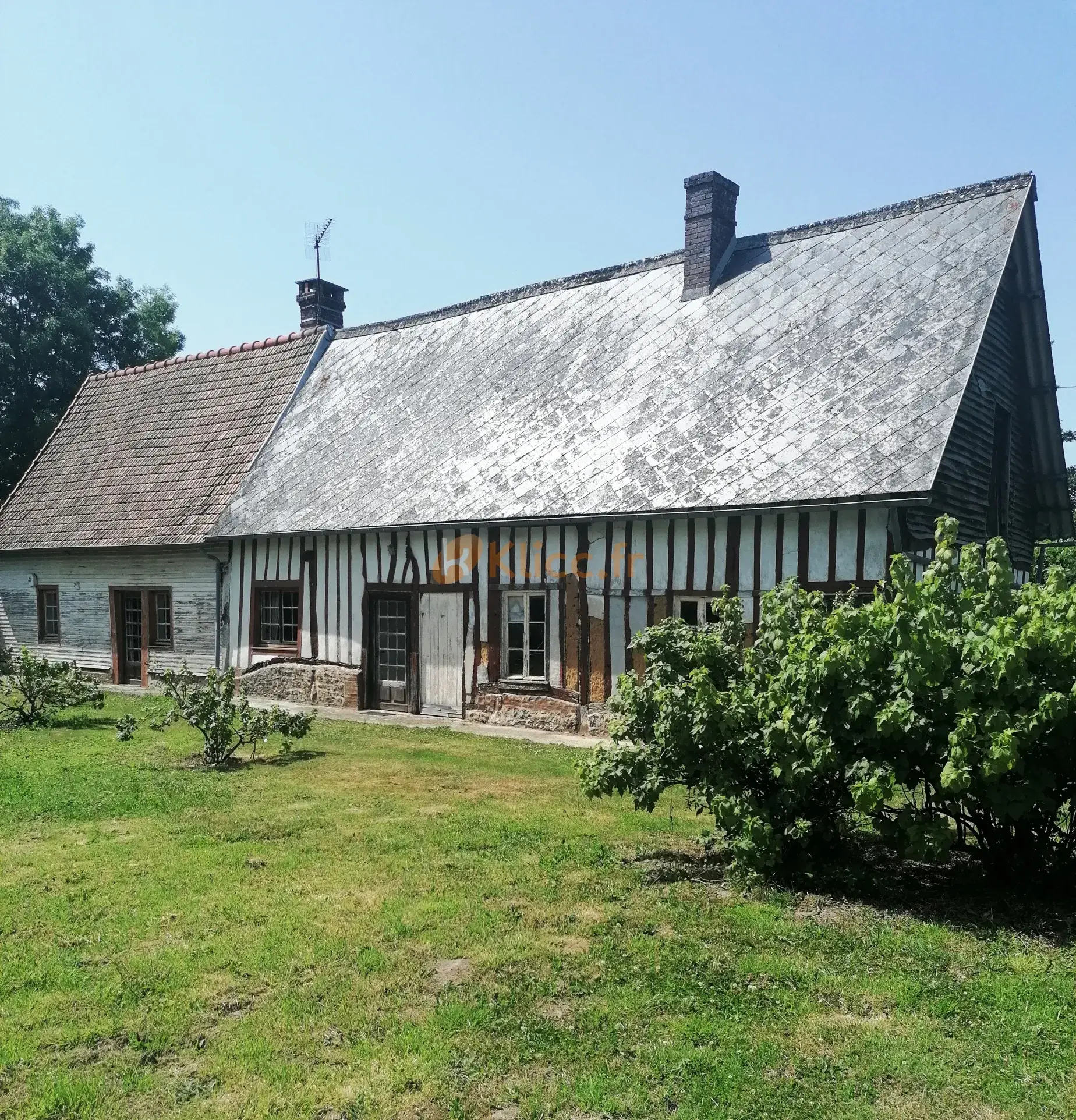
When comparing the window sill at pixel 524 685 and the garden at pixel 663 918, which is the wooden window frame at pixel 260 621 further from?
the garden at pixel 663 918

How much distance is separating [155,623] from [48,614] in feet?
12.4

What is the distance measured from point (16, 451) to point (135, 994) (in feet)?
87.7

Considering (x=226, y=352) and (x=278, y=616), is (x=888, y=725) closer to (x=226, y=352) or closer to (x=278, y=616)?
(x=278, y=616)

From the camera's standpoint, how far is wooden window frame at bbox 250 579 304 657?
624 inches

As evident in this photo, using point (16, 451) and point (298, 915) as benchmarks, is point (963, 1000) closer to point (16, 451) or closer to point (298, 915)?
point (298, 915)

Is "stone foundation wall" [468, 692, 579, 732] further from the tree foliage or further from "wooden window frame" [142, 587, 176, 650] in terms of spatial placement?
the tree foliage

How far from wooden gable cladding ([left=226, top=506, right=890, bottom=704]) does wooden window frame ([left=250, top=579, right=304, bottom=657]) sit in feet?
0.34

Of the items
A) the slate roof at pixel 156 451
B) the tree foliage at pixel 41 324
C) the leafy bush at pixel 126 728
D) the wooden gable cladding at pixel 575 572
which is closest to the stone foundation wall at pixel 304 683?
the wooden gable cladding at pixel 575 572

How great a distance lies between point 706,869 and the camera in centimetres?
639

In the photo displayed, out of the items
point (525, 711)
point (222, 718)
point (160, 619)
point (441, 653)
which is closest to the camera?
point (222, 718)

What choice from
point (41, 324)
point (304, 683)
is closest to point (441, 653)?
point (304, 683)

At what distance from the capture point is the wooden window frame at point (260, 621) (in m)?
15.8

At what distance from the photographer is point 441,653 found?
1416 cm

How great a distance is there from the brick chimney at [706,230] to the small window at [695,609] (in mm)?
5406
